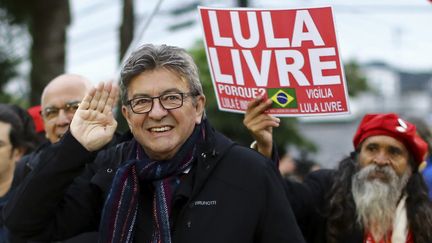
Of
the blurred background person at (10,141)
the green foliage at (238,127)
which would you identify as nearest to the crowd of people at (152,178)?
the blurred background person at (10,141)

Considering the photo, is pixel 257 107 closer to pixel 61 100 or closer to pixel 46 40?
pixel 61 100

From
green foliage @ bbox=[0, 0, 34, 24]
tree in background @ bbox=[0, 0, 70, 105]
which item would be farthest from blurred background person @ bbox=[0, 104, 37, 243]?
green foliage @ bbox=[0, 0, 34, 24]

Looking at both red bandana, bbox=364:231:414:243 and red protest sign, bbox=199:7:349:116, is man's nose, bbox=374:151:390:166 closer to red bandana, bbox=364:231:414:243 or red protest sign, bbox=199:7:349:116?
red bandana, bbox=364:231:414:243

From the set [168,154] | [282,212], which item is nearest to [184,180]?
[168,154]

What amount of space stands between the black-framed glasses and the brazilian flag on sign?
2.46 feet

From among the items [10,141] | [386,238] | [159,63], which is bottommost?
[386,238]

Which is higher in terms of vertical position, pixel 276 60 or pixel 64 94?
pixel 276 60

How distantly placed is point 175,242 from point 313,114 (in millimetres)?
1048

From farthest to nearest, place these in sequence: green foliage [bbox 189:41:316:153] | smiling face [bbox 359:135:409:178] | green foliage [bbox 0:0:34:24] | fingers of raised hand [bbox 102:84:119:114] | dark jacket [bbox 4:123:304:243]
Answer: green foliage [bbox 189:41:316:153] < green foliage [bbox 0:0:34:24] < smiling face [bbox 359:135:409:178] < fingers of raised hand [bbox 102:84:119:114] < dark jacket [bbox 4:123:304:243]

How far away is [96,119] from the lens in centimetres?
314

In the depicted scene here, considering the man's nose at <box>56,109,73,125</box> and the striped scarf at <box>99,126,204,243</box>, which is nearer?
the striped scarf at <box>99,126,204,243</box>

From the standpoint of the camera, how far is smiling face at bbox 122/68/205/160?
3102 mm

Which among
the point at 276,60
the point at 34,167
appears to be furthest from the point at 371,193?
the point at 34,167

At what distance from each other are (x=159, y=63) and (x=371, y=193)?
157 cm
